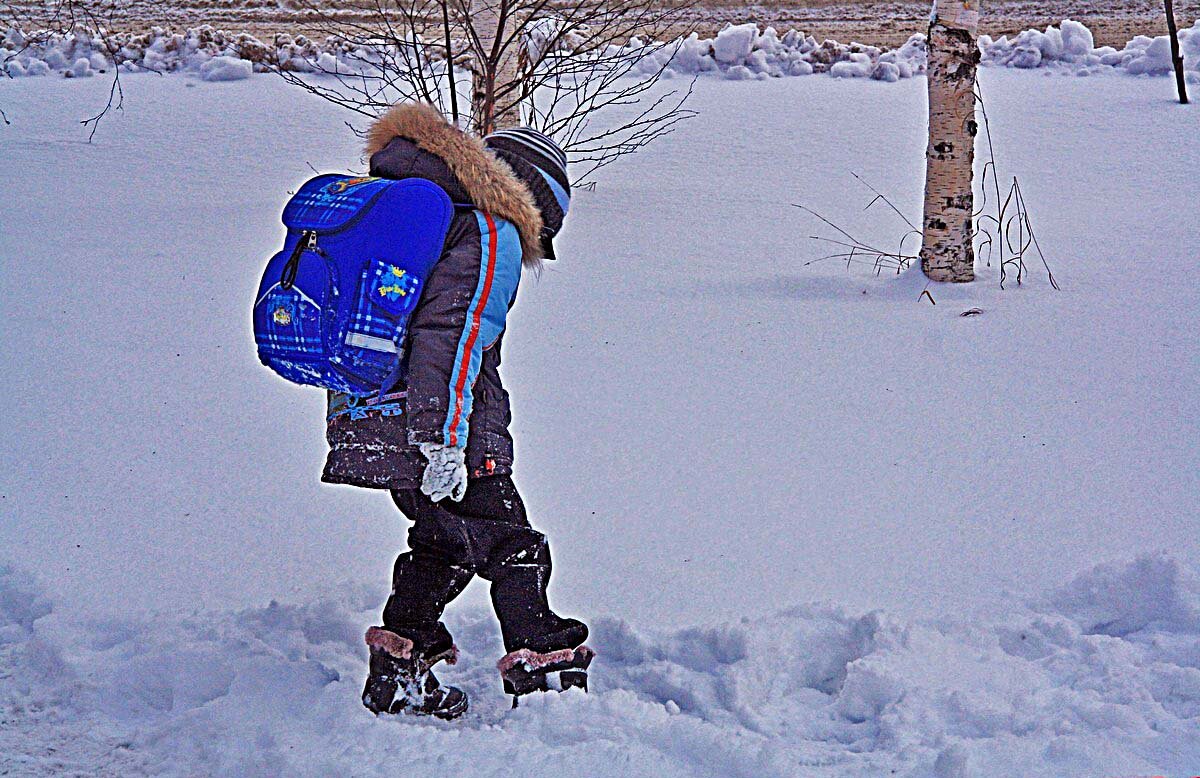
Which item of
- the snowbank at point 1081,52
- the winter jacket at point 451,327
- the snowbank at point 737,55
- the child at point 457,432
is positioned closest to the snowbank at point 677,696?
the child at point 457,432

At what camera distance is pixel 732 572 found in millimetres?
2910

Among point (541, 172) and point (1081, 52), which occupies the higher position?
point (1081, 52)

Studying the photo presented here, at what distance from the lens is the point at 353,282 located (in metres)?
2.08

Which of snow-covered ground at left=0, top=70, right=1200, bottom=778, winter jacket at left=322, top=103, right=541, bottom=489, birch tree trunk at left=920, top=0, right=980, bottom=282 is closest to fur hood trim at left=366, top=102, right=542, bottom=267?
winter jacket at left=322, top=103, right=541, bottom=489

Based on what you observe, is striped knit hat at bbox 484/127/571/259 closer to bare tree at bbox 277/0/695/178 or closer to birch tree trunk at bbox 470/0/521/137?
bare tree at bbox 277/0/695/178

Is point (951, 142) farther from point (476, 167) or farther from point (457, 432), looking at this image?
point (457, 432)

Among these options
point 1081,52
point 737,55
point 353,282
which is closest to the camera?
point 353,282

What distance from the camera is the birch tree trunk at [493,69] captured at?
4918 mm

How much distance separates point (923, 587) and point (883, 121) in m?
5.81

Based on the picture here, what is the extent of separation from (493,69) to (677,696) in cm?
326

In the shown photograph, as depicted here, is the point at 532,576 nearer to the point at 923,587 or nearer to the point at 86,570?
the point at 923,587

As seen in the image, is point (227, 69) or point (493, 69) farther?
point (227, 69)

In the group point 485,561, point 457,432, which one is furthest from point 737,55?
point 457,432

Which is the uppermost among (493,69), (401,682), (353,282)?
(493,69)
